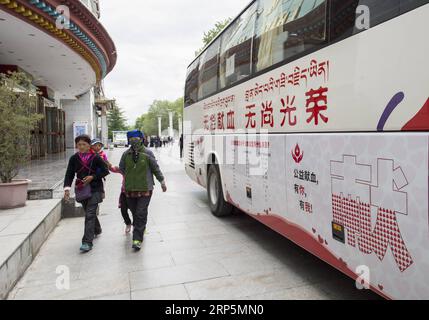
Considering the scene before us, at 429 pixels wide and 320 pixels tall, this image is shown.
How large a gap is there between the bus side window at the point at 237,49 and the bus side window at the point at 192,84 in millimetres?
1875

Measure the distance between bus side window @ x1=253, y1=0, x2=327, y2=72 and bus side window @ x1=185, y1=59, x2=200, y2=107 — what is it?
353 cm

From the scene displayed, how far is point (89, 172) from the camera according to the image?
482 cm

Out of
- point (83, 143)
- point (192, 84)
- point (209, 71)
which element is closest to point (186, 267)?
point (83, 143)

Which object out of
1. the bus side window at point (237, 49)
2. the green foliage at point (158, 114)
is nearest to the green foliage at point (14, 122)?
the bus side window at point (237, 49)

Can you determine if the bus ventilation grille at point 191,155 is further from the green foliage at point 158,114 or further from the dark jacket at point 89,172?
the green foliage at point 158,114

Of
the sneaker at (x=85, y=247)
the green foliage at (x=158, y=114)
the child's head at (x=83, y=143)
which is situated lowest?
the sneaker at (x=85, y=247)

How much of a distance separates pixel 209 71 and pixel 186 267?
13.3 ft

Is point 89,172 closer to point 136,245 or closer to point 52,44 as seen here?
point 136,245

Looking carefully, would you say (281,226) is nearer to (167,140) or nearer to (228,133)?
(228,133)

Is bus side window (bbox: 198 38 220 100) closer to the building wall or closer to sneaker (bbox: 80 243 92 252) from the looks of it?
sneaker (bbox: 80 243 92 252)

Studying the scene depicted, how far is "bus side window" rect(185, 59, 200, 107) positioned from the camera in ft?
26.1

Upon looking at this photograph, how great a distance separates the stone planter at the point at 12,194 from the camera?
19.2 ft

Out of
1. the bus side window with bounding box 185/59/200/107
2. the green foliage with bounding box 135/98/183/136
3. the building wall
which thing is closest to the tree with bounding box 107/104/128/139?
the green foliage with bounding box 135/98/183/136
